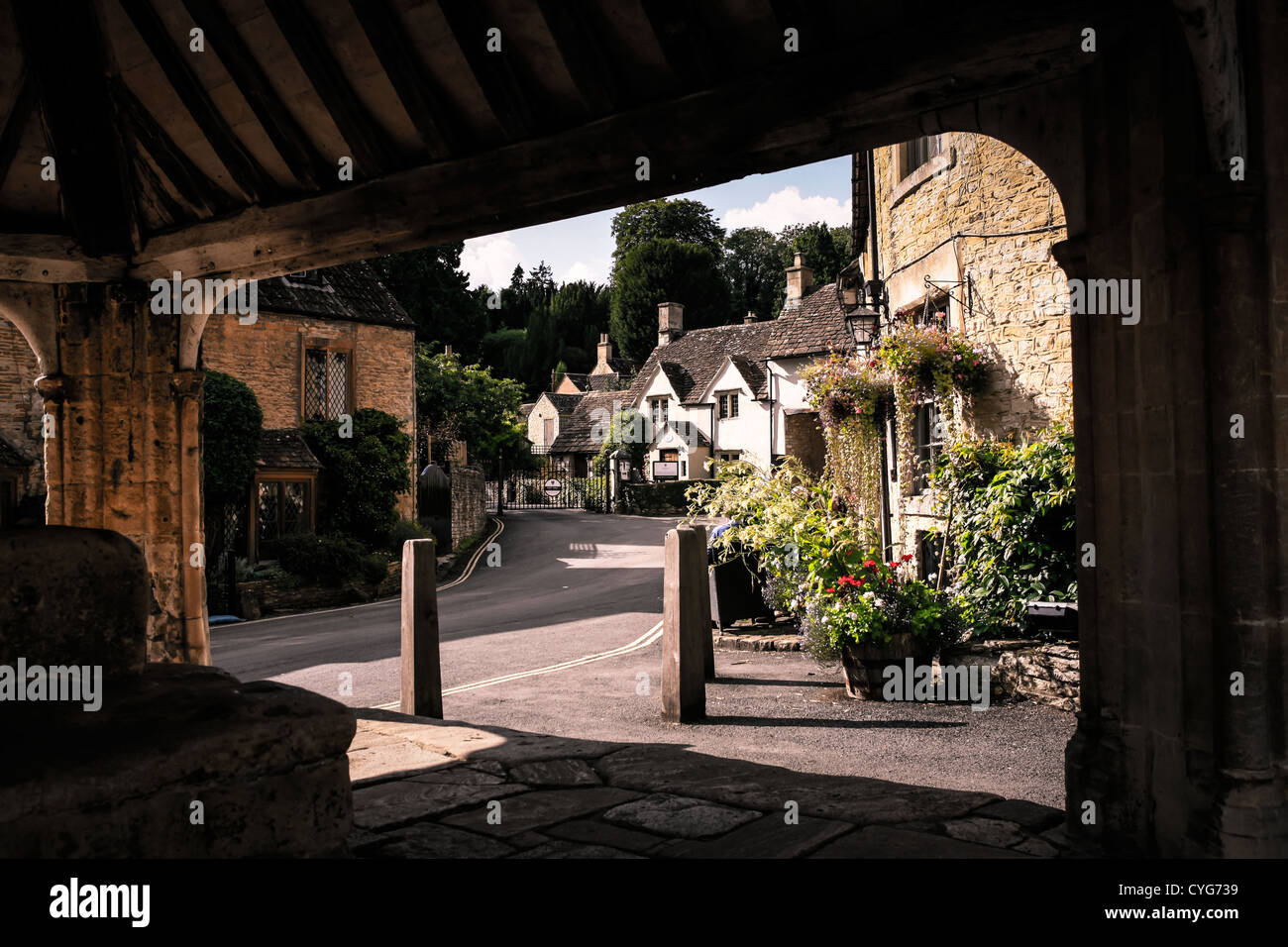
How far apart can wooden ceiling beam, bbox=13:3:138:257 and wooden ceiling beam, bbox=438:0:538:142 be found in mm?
2259

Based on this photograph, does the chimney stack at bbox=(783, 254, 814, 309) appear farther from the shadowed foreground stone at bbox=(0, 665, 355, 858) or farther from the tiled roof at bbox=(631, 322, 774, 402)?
the shadowed foreground stone at bbox=(0, 665, 355, 858)

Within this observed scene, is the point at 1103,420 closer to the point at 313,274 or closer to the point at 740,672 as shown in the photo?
the point at 740,672

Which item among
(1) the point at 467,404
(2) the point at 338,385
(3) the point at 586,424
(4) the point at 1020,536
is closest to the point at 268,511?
(2) the point at 338,385

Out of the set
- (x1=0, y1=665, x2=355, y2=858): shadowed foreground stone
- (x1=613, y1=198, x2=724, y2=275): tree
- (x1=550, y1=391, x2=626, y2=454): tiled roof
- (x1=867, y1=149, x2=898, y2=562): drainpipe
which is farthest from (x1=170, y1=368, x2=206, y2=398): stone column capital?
(x1=613, y1=198, x2=724, y2=275): tree

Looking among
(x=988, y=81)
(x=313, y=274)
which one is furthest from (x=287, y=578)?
(x=988, y=81)

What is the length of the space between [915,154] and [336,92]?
9.16 metres

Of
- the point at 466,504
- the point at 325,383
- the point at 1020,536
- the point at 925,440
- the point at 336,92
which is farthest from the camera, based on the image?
the point at 466,504

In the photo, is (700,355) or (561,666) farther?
(700,355)

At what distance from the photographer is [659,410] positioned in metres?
43.0

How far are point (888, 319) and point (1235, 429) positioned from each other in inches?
397

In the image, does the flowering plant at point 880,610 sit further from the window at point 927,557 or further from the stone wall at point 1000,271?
the window at point 927,557

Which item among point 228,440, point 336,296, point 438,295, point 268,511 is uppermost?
point 438,295

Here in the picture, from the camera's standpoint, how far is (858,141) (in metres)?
4.56

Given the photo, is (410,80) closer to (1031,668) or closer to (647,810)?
(647,810)
